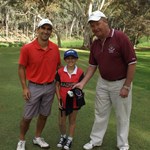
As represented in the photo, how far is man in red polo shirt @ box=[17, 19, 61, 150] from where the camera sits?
497 cm

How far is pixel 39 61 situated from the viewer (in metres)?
4.99

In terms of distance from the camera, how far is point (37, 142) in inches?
218

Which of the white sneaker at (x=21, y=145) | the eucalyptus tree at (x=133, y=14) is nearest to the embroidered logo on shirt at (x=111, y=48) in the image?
the white sneaker at (x=21, y=145)

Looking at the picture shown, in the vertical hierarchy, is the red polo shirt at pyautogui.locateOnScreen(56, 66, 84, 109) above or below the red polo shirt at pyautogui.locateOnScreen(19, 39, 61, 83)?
below

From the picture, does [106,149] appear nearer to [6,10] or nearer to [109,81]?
[109,81]

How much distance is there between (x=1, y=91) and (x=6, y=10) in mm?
61984

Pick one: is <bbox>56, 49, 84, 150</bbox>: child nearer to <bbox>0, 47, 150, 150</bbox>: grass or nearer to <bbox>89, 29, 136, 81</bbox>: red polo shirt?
<bbox>89, 29, 136, 81</bbox>: red polo shirt

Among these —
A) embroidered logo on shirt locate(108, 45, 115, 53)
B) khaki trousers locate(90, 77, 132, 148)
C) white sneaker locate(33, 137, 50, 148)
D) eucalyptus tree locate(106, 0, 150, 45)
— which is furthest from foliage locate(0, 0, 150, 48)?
embroidered logo on shirt locate(108, 45, 115, 53)

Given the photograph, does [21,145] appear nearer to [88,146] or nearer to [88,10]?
[88,146]

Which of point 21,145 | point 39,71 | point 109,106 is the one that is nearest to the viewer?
point 39,71

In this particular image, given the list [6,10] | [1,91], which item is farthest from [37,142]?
[6,10]

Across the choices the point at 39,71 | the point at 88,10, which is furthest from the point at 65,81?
the point at 88,10

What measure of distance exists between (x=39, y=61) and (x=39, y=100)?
584 mm

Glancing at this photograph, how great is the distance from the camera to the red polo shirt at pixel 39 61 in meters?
4.96
